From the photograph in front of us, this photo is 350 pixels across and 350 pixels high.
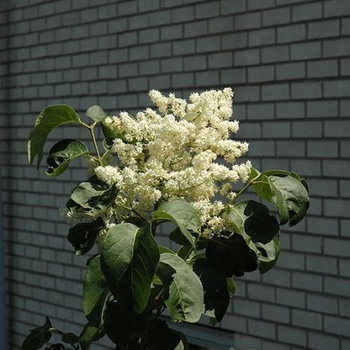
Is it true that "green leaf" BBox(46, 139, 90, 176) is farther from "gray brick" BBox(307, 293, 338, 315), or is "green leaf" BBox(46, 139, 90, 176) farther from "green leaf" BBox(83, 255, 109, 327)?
"gray brick" BBox(307, 293, 338, 315)

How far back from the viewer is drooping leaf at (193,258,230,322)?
2.05 meters

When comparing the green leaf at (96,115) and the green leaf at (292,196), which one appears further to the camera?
the green leaf at (96,115)

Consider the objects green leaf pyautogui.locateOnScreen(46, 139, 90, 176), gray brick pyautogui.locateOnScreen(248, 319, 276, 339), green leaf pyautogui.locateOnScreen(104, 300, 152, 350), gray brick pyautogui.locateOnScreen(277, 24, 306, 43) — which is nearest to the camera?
green leaf pyautogui.locateOnScreen(104, 300, 152, 350)

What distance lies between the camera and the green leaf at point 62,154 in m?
2.22

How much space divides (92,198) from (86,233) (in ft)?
0.33

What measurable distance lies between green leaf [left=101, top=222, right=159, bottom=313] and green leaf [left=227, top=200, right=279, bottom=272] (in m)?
0.24

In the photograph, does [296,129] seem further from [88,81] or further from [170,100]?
[170,100]

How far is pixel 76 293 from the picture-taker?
5984mm

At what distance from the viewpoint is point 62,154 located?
7.36 ft

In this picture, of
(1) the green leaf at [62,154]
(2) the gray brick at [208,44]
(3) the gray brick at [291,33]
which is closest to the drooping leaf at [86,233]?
(1) the green leaf at [62,154]

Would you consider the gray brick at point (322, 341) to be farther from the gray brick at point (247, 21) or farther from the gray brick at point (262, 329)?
the gray brick at point (247, 21)

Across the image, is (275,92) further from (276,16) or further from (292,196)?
(292,196)

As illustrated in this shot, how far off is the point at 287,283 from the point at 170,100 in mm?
2450

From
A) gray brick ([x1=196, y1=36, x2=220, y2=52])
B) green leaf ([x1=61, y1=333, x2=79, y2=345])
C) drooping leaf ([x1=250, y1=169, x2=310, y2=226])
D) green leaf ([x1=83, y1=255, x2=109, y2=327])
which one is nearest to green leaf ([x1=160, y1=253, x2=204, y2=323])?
green leaf ([x1=83, y1=255, x2=109, y2=327])
